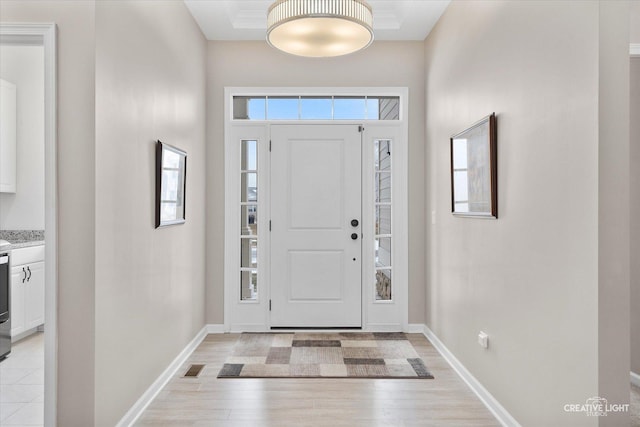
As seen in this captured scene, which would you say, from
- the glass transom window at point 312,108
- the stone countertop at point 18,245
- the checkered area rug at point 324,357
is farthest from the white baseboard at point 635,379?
the stone countertop at point 18,245

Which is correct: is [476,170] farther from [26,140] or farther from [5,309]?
[26,140]

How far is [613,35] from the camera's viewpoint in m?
1.73

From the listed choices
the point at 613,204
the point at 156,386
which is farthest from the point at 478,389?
the point at 156,386

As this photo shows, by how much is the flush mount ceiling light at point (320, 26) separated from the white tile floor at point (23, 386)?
2631 mm

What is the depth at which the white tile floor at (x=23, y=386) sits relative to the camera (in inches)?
104

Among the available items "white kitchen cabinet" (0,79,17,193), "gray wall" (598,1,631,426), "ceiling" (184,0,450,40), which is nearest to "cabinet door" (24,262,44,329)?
"white kitchen cabinet" (0,79,17,193)

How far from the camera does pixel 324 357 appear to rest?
369cm

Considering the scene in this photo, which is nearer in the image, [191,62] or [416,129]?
[191,62]

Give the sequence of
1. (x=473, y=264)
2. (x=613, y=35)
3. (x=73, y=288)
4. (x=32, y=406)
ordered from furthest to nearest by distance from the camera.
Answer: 1. (x=473, y=264)
2. (x=32, y=406)
3. (x=73, y=288)
4. (x=613, y=35)

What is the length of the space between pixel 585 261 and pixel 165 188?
8.36 ft

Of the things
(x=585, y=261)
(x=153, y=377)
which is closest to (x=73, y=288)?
(x=153, y=377)

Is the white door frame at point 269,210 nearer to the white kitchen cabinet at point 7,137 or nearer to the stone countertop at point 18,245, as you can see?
the stone countertop at point 18,245

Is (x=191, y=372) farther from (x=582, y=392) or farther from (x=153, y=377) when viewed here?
(x=582, y=392)

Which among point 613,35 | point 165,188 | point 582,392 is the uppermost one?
point 613,35
